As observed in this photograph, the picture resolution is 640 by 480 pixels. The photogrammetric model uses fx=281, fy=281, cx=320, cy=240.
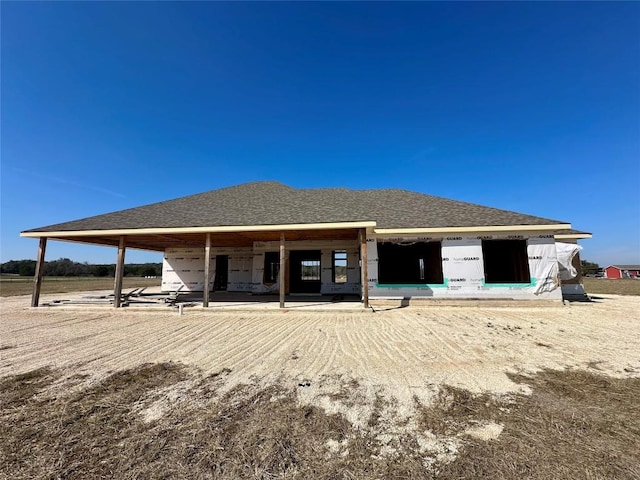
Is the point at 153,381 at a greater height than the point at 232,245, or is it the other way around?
the point at 232,245

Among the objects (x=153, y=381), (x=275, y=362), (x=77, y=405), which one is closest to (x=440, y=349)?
(x=275, y=362)

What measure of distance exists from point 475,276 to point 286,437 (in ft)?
32.1

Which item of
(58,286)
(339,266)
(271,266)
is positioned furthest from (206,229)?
(58,286)

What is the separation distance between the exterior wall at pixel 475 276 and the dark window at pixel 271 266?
591 centimetres

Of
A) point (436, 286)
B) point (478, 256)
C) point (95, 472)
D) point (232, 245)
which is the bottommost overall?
point (95, 472)

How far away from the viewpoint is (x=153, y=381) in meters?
3.85

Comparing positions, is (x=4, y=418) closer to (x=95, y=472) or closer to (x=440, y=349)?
(x=95, y=472)

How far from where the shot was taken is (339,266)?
13.9 metres

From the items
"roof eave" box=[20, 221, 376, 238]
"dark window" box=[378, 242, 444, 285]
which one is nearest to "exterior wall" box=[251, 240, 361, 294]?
"dark window" box=[378, 242, 444, 285]

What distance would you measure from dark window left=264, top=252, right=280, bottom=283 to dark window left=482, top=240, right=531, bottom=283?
9500 mm

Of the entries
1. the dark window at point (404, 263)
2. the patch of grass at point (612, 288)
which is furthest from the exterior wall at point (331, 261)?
the patch of grass at point (612, 288)

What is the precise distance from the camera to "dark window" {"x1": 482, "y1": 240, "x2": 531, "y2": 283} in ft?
37.2

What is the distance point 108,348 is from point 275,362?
3461 mm

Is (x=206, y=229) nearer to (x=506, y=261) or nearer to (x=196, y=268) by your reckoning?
(x=196, y=268)
